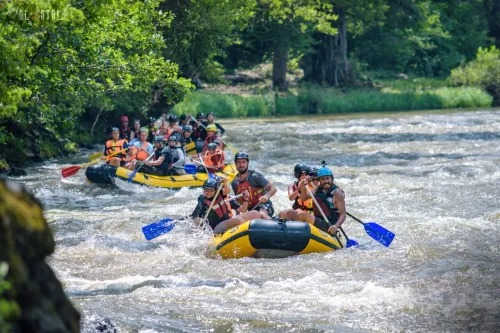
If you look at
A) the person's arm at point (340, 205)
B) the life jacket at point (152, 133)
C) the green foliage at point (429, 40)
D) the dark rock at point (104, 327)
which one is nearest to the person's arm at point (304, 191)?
the person's arm at point (340, 205)

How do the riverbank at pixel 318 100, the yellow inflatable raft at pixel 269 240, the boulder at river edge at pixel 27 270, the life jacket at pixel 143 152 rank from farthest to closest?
the riverbank at pixel 318 100 → the life jacket at pixel 143 152 → the yellow inflatable raft at pixel 269 240 → the boulder at river edge at pixel 27 270

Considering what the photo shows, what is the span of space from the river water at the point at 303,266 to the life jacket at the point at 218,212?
227 millimetres

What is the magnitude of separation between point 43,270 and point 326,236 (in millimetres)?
6992

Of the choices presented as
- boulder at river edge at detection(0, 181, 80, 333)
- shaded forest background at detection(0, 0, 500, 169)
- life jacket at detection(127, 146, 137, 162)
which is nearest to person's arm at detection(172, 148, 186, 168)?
life jacket at detection(127, 146, 137, 162)

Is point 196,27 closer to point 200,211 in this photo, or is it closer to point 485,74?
point 200,211

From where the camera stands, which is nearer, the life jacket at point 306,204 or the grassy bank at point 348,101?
the life jacket at point 306,204

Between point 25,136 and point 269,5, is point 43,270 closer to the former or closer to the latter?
point 25,136

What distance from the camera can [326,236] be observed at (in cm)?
1054

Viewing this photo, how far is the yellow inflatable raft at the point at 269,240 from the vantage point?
33.5 feet

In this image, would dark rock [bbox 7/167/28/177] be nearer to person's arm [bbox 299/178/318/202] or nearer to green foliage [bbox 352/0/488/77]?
person's arm [bbox 299/178/318/202]

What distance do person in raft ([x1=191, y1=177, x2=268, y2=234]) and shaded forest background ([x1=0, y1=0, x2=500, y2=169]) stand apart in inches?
99.7

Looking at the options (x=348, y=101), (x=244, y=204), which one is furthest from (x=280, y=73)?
(x=244, y=204)

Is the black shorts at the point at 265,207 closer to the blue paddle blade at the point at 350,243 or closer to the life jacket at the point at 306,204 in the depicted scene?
the life jacket at the point at 306,204

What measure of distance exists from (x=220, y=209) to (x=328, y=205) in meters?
1.45
